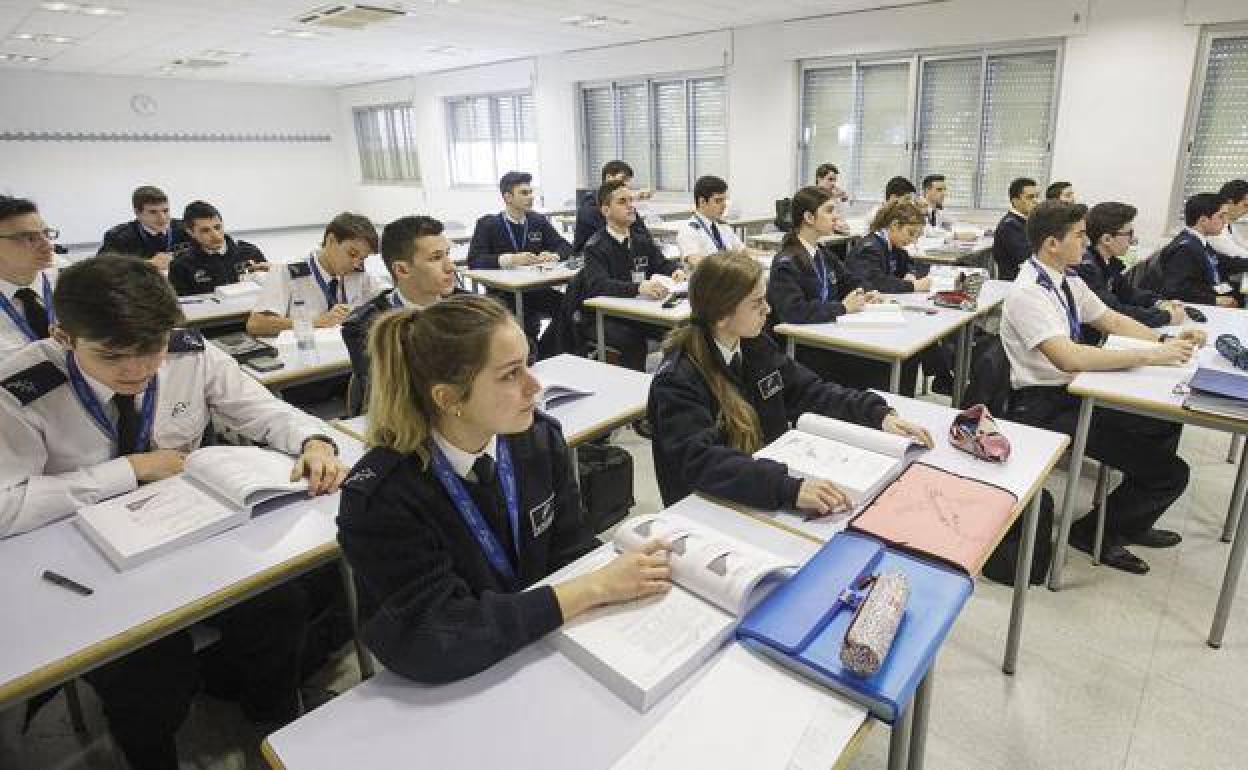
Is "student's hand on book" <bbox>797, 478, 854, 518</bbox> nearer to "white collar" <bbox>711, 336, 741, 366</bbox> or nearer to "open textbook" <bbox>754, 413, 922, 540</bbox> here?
"open textbook" <bbox>754, 413, 922, 540</bbox>

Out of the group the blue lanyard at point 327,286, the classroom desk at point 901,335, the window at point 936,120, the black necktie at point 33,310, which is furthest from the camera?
the window at point 936,120

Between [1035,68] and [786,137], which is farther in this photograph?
[786,137]

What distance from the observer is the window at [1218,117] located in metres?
5.95

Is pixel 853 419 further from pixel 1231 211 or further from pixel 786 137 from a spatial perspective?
pixel 786 137

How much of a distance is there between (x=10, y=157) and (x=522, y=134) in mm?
8249

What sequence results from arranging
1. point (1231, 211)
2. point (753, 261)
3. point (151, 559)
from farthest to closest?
point (1231, 211) → point (753, 261) → point (151, 559)

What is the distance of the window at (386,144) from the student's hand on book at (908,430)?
13857mm

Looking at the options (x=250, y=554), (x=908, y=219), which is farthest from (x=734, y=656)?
(x=908, y=219)

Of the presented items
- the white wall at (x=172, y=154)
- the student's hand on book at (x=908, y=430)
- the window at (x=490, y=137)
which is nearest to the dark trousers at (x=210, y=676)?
the student's hand on book at (x=908, y=430)

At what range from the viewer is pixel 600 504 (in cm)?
252

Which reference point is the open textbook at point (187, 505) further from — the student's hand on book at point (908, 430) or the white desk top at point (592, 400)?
the student's hand on book at point (908, 430)

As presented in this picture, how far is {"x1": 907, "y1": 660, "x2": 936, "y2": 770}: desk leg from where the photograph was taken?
1.27 meters

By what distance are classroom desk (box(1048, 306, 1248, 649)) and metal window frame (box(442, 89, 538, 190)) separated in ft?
34.3

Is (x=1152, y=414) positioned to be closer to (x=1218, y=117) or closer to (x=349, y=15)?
(x=1218, y=117)
